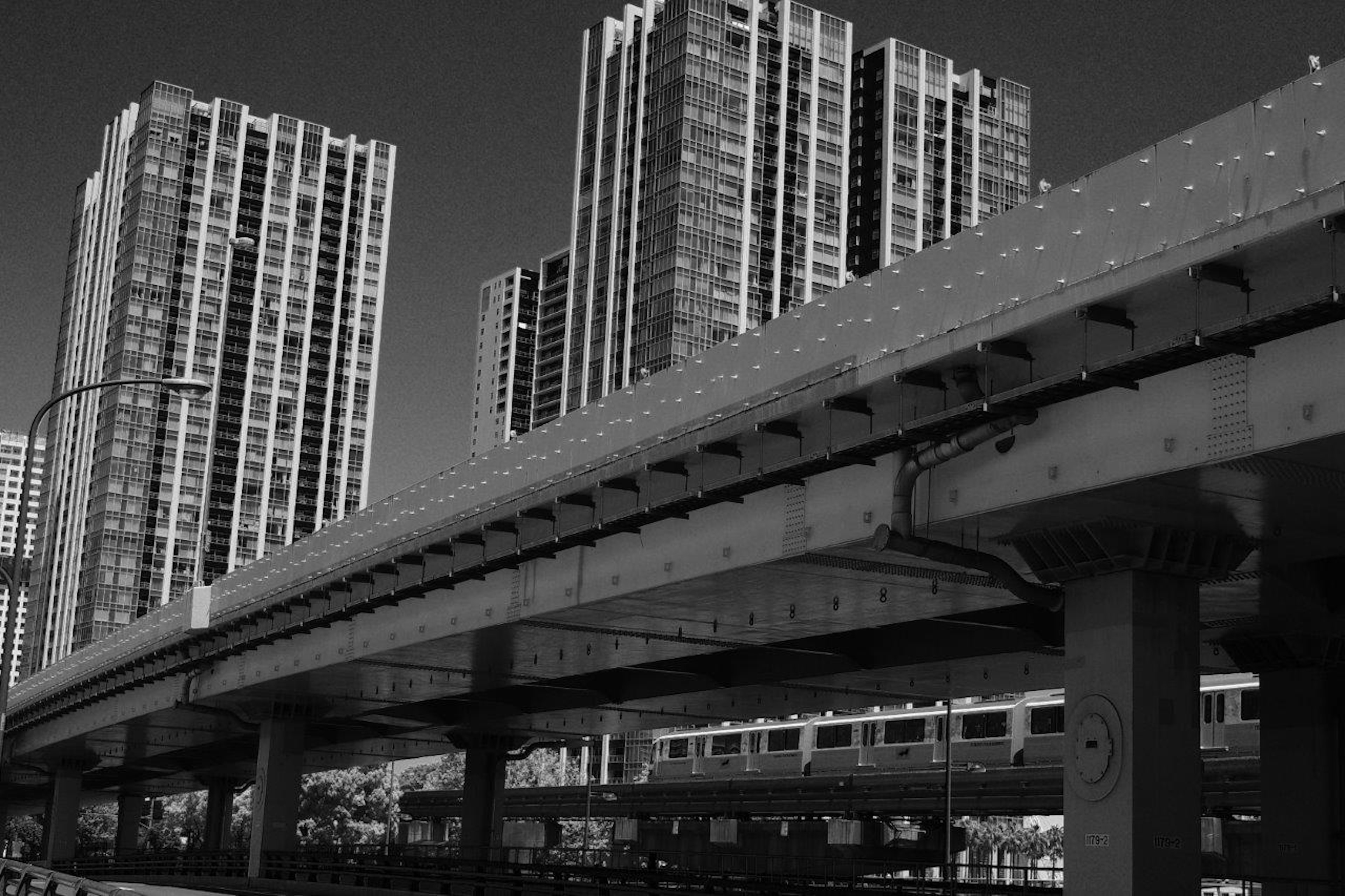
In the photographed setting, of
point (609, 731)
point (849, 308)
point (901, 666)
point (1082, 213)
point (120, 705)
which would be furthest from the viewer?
point (120, 705)

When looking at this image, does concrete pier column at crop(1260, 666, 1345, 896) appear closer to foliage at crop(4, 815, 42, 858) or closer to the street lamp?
the street lamp

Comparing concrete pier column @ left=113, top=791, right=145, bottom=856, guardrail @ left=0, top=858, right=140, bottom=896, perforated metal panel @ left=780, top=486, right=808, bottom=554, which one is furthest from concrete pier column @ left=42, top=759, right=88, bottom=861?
perforated metal panel @ left=780, top=486, right=808, bottom=554

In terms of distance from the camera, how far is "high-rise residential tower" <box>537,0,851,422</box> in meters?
158

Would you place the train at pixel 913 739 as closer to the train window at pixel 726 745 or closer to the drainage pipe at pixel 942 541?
the train window at pixel 726 745

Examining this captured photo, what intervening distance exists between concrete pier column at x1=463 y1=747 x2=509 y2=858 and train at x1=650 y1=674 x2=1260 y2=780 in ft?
45.3

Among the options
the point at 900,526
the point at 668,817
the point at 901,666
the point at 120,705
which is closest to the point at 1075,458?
the point at 900,526

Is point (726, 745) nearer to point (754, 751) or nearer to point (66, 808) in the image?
point (754, 751)

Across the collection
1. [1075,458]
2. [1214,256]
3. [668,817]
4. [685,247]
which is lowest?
[668,817]

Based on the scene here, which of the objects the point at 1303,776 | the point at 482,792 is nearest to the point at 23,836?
the point at 482,792

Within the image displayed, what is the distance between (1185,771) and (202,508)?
7205 inches

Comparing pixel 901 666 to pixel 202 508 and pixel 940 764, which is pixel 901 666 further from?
pixel 202 508

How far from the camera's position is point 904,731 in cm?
6562

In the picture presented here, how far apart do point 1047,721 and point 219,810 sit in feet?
204

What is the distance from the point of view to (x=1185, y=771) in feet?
69.9
